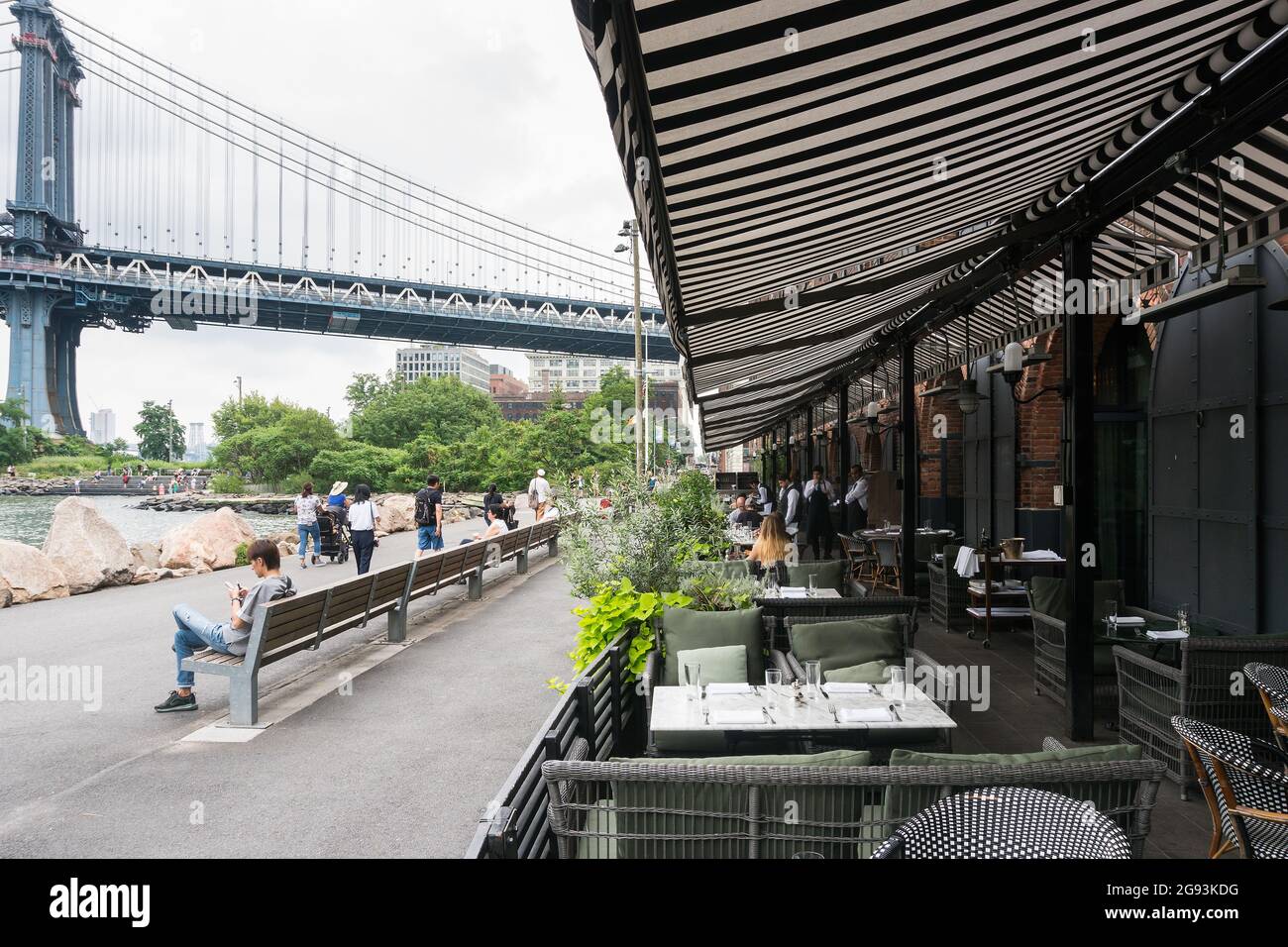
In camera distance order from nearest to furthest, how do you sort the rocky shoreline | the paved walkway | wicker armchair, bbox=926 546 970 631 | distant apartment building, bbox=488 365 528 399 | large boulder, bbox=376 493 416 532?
the paved walkway < wicker armchair, bbox=926 546 970 631 < the rocky shoreline < large boulder, bbox=376 493 416 532 < distant apartment building, bbox=488 365 528 399

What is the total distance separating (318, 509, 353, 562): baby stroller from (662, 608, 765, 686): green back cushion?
1105cm

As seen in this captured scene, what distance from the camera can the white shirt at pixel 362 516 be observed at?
37.3 feet

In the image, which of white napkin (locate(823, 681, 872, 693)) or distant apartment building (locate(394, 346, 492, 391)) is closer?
white napkin (locate(823, 681, 872, 693))

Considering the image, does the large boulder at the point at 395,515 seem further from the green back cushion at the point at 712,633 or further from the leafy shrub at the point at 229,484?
the leafy shrub at the point at 229,484

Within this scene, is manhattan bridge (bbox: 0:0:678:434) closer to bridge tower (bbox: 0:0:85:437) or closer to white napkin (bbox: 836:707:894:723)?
bridge tower (bbox: 0:0:85:437)

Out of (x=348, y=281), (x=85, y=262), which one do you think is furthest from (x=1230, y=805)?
(x=348, y=281)

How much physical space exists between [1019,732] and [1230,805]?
2247 millimetres

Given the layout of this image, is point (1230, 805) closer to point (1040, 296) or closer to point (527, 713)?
point (527, 713)

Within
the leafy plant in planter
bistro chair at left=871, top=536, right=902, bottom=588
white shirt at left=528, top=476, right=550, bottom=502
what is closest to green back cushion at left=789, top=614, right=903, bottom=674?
the leafy plant in planter

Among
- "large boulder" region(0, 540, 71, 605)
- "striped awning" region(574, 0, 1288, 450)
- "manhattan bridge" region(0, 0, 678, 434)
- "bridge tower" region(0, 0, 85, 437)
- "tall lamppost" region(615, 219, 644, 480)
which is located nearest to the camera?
"striped awning" region(574, 0, 1288, 450)

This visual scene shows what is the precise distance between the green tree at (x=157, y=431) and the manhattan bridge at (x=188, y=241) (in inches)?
481

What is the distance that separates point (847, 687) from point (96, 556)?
11438mm

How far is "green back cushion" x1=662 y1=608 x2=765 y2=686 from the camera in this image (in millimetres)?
4715
